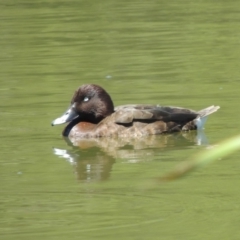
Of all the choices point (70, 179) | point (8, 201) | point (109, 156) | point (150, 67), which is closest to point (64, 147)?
point (109, 156)

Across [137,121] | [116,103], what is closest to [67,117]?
[137,121]

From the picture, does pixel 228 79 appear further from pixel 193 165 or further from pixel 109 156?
pixel 193 165

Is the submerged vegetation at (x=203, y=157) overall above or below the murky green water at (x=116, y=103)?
above

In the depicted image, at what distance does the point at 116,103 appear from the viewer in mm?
12984

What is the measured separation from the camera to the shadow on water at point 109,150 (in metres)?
9.41

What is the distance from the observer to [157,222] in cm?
704

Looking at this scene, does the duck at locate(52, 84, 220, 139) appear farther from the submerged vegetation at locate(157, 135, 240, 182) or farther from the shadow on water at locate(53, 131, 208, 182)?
the submerged vegetation at locate(157, 135, 240, 182)

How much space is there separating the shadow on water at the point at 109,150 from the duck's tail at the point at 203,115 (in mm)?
117

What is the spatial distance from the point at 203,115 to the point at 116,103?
1.98 metres

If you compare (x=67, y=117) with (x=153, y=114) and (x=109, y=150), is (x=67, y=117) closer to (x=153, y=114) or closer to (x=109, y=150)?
(x=153, y=114)

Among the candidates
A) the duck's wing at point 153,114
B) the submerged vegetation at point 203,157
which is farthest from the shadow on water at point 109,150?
the submerged vegetation at point 203,157

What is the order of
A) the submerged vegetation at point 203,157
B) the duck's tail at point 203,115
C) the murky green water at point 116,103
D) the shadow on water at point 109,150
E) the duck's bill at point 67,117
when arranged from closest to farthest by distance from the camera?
the submerged vegetation at point 203,157, the murky green water at point 116,103, the shadow on water at point 109,150, the duck's tail at point 203,115, the duck's bill at point 67,117

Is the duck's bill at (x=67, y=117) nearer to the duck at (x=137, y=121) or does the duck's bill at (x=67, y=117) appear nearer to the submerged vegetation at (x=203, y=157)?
the duck at (x=137, y=121)

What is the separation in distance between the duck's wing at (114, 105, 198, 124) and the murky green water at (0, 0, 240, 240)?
27 centimetres
